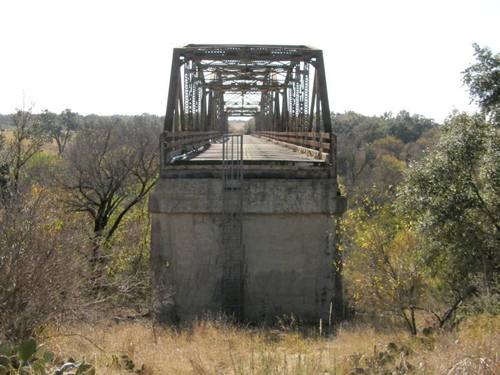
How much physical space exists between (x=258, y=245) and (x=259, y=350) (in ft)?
16.3

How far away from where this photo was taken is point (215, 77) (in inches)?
1171

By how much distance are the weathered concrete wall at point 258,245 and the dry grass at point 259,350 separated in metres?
0.96

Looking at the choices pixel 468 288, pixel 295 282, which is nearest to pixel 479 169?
pixel 468 288

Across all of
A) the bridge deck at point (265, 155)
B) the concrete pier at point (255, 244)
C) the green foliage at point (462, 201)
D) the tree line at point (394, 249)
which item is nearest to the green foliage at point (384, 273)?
the tree line at point (394, 249)

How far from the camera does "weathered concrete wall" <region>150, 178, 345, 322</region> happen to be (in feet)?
36.8

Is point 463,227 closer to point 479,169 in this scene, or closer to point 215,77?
point 479,169

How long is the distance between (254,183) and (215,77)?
63.7ft

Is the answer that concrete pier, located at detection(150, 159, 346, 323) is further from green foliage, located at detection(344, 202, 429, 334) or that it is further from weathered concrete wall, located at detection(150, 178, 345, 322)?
green foliage, located at detection(344, 202, 429, 334)

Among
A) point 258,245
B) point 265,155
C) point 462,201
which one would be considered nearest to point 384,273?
point 462,201

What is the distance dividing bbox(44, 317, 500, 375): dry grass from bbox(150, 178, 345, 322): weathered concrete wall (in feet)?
3.15

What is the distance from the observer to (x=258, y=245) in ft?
37.2

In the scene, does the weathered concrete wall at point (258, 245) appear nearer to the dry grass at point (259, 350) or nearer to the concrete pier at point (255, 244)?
the concrete pier at point (255, 244)

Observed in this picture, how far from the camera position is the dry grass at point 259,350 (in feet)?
16.3

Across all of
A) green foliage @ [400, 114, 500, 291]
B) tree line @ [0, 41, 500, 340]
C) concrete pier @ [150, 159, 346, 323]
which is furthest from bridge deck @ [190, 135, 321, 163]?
green foliage @ [400, 114, 500, 291]
